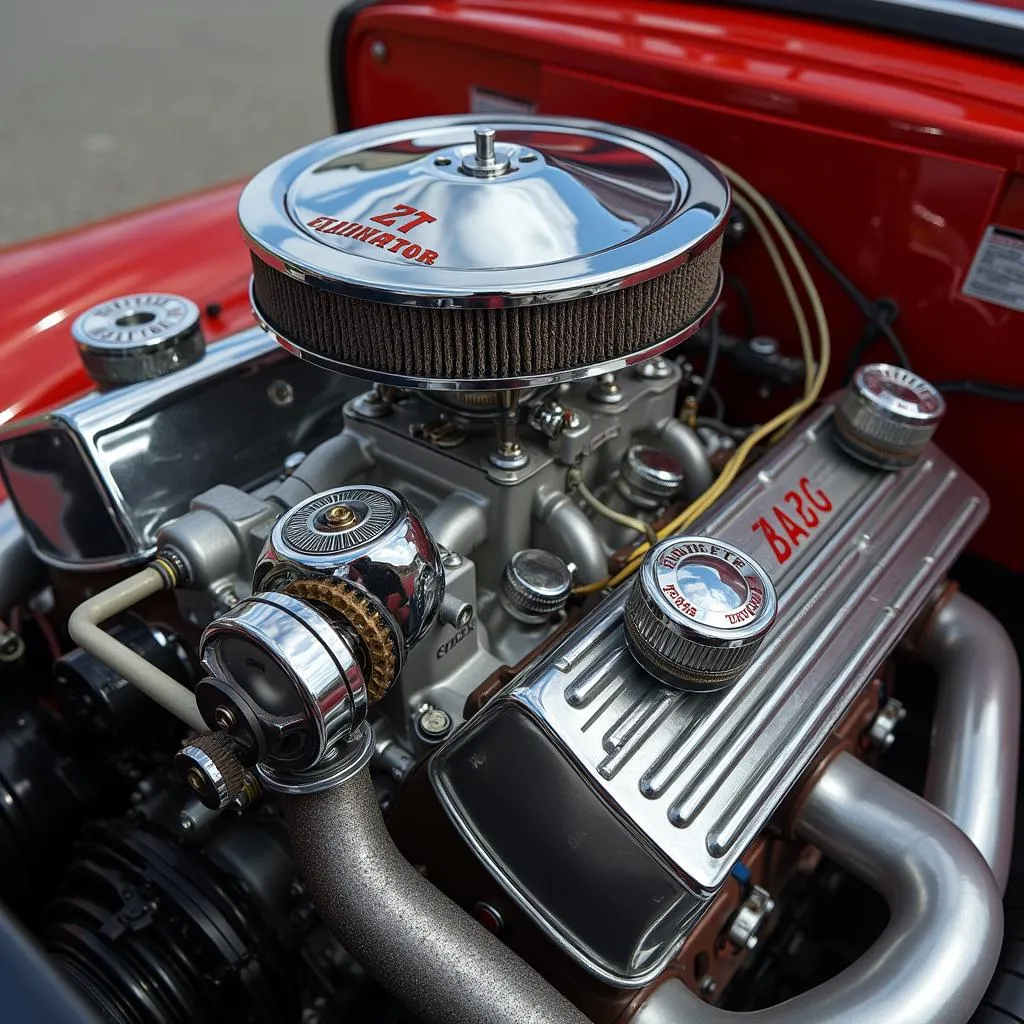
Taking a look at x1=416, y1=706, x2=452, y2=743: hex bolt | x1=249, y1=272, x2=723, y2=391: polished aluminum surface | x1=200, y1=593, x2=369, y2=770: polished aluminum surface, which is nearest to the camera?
x1=200, y1=593, x2=369, y2=770: polished aluminum surface

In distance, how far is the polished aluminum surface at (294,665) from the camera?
667 millimetres

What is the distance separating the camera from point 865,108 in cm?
114

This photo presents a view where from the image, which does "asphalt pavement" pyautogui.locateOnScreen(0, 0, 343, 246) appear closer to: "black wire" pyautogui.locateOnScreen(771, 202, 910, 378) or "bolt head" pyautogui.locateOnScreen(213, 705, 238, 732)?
"black wire" pyautogui.locateOnScreen(771, 202, 910, 378)

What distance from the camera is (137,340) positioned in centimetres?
114

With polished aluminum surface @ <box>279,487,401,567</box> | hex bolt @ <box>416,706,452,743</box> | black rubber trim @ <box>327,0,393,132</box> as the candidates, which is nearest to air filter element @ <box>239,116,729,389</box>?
polished aluminum surface @ <box>279,487,401,567</box>

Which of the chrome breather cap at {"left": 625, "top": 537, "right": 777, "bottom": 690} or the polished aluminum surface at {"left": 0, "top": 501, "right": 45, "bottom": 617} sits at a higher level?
the chrome breather cap at {"left": 625, "top": 537, "right": 777, "bottom": 690}

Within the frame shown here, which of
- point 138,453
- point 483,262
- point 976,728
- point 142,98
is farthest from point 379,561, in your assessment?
point 142,98

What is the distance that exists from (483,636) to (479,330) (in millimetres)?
375

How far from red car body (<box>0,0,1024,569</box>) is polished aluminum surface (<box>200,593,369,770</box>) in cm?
81

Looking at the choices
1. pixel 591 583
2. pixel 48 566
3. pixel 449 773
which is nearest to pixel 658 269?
pixel 591 583

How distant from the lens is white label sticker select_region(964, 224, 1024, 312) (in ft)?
3.67

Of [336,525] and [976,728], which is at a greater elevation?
[336,525]

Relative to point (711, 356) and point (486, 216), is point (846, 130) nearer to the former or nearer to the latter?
point (711, 356)

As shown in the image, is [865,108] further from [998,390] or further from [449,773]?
[449,773]
